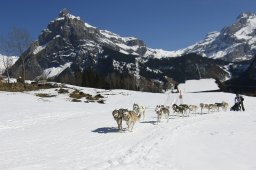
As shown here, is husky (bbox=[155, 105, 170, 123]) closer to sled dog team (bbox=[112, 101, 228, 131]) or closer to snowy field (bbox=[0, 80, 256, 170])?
sled dog team (bbox=[112, 101, 228, 131])

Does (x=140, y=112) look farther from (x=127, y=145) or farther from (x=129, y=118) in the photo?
(x=127, y=145)

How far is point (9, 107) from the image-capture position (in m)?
44.7

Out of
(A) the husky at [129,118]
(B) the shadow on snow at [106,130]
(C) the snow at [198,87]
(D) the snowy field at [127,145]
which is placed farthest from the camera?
(C) the snow at [198,87]

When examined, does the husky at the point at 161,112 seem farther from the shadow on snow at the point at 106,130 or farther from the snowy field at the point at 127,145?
the shadow on snow at the point at 106,130

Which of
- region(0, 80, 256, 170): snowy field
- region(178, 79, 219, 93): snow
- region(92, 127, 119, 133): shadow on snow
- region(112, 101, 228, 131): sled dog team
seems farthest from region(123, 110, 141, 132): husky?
region(178, 79, 219, 93): snow

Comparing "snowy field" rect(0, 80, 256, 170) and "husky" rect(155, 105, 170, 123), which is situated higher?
"husky" rect(155, 105, 170, 123)

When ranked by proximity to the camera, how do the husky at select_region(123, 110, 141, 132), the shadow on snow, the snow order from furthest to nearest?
1. the snow
2. the shadow on snow
3. the husky at select_region(123, 110, 141, 132)

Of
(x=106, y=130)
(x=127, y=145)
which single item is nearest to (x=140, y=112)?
(x=106, y=130)

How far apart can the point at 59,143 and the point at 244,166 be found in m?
9.91

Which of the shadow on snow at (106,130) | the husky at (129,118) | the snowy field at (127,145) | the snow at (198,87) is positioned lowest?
the snowy field at (127,145)

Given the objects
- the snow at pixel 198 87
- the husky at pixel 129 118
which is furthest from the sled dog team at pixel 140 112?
the snow at pixel 198 87

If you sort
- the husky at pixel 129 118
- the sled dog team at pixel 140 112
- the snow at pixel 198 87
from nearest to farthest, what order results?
the husky at pixel 129 118 → the sled dog team at pixel 140 112 → the snow at pixel 198 87

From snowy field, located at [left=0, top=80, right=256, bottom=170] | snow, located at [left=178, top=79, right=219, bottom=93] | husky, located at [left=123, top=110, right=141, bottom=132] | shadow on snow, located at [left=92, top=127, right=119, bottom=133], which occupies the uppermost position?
snow, located at [left=178, top=79, right=219, bottom=93]

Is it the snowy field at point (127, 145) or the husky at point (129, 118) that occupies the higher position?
the husky at point (129, 118)
